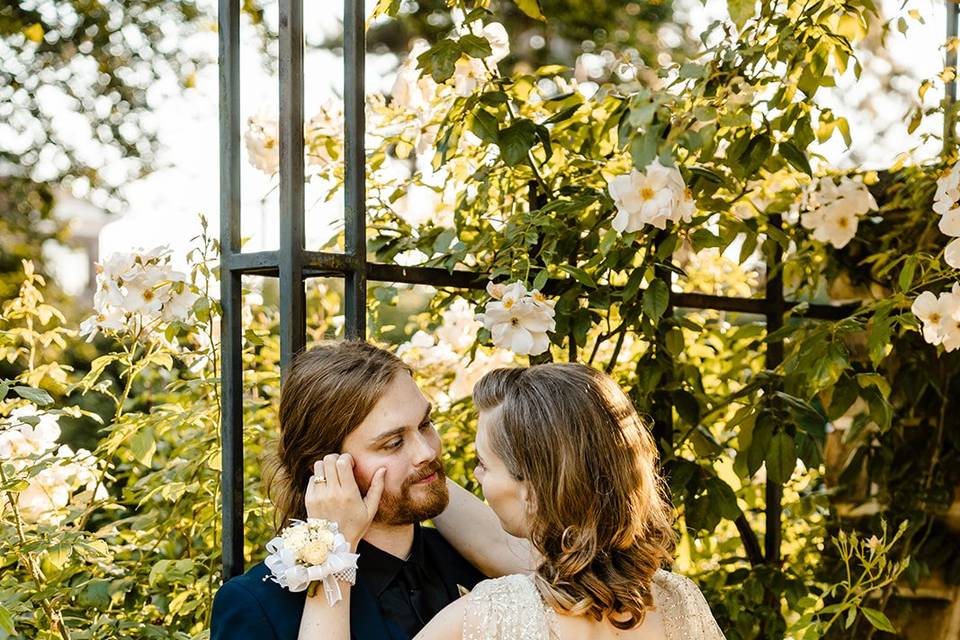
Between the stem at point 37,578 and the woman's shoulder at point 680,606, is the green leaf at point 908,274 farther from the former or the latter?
the stem at point 37,578

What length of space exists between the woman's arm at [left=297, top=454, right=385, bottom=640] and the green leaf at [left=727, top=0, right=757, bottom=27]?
89 cm

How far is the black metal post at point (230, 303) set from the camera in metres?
1.90

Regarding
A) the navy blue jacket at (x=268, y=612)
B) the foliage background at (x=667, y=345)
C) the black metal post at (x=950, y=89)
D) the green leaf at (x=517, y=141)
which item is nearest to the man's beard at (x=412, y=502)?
the navy blue jacket at (x=268, y=612)

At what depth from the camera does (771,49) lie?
200 centimetres

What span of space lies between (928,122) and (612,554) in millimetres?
1416

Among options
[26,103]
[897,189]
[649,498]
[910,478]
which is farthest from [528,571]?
[26,103]

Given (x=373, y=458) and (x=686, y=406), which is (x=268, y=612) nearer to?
(x=373, y=458)

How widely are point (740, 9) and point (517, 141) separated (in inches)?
19.5

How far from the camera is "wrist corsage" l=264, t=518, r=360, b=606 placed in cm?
163

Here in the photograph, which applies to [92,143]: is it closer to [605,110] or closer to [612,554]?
[605,110]

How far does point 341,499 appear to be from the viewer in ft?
5.78

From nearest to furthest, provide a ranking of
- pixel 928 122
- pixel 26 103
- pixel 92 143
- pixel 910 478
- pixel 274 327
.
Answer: pixel 928 122 → pixel 910 478 → pixel 274 327 → pixel 26 103 → pixel 92 143

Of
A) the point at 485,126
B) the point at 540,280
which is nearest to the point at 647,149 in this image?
the point at 540,280

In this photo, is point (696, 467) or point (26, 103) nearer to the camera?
point (696, 467)
